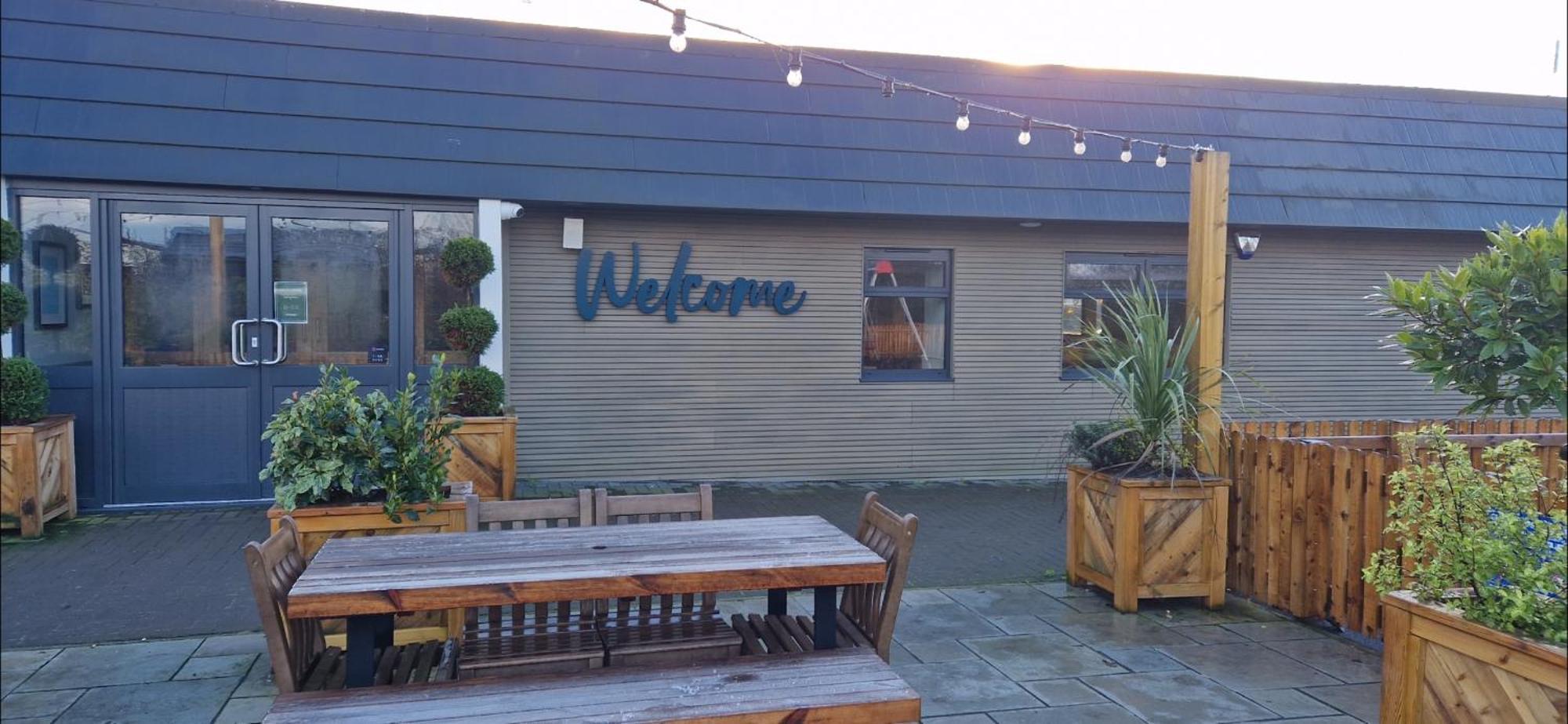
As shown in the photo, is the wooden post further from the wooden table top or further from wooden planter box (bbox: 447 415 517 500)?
wooden planter box (bbox: 447 415 517 500)

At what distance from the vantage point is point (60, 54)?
7664 millimetres

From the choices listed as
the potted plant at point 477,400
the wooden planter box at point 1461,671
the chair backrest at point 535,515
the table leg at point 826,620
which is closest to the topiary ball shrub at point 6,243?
the chair backrest at point 535,515

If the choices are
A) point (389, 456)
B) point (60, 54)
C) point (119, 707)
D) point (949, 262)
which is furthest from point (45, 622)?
point (949, 262)

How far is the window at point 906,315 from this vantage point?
1021 cm

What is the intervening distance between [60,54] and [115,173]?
0.91 m

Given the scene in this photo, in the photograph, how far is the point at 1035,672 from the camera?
4.85 m

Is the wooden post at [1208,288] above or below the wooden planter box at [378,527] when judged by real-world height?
above

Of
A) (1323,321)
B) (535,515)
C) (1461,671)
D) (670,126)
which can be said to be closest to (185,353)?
(670,126)

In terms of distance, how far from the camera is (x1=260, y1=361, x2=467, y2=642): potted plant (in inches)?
187

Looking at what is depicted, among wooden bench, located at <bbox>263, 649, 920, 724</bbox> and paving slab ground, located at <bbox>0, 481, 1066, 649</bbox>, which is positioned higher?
wooden bench, located at <bbox>263, 649, 920, 724</bbox>

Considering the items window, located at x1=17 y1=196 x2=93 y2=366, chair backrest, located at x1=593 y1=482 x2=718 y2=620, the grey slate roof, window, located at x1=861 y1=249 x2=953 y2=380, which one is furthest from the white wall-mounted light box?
chair backrest, located at x1=593 y1=482 x2=718 y2=620

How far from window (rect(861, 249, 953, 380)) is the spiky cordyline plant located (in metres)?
4.22

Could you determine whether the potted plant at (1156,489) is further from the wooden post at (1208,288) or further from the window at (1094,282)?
the window at (1094,282)

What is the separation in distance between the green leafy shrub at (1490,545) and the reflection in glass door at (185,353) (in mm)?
7789
